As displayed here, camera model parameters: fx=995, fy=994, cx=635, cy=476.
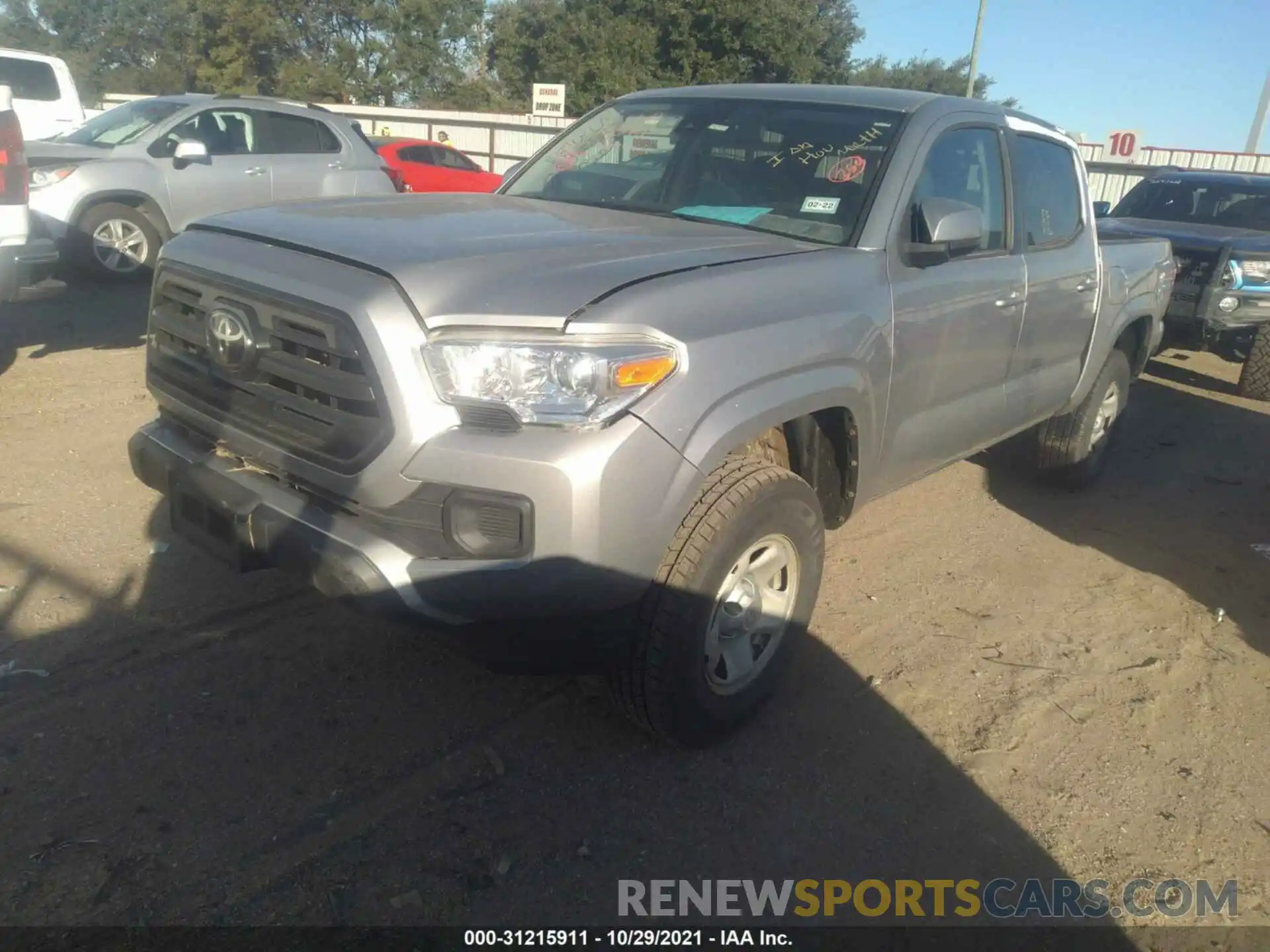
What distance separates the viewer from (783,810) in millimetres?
2869

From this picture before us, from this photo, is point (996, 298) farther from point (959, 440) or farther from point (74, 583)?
point (74, 583)

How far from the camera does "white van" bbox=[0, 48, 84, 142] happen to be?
12.5 meters

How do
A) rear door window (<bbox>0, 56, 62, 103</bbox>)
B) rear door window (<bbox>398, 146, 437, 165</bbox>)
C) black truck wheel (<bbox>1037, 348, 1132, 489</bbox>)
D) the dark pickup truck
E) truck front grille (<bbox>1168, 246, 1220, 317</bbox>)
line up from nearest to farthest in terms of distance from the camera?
black truck wheel (<bbox>1037, 348, 1132, 489</bbox>)
the dark pickup truck
truck front grille (<bbox>1168, 246, 1220, 317</bbox>)
rear door window (<bbox>0, 56, 62, 103</bbox>)
rear door window (<bbox>398, 146, 437, 165</bbox>)

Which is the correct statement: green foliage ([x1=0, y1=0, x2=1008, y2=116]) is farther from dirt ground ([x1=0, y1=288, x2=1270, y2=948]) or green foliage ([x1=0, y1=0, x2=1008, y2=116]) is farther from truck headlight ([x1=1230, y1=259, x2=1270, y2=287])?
dirt ground ([x1=0, y1=288, x2=1270, y2=948])

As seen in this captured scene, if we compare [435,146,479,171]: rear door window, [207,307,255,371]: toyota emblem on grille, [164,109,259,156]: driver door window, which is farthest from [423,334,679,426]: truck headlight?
[435,146,479,171]: rear door window

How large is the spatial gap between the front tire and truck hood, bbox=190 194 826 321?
20.7ft

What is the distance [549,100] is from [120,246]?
19623mm

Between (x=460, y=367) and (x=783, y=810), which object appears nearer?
(x=460, y=367)

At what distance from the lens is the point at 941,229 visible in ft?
10.9

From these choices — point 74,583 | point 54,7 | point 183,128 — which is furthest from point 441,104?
point 74,583

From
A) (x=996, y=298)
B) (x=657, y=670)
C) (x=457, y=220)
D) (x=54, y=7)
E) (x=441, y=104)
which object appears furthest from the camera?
(x=54, y=7)

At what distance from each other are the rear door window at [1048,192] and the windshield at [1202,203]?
18.2ft

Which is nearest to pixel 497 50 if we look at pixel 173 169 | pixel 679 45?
pixel 679 45

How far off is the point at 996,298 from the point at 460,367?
2.44 metres
